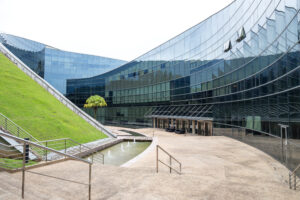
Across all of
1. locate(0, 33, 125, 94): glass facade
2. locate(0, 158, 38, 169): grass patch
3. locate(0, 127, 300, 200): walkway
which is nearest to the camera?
locate(0, 127, 300, 200): walkway

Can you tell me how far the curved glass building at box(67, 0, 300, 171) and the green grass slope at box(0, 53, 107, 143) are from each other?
17725mm

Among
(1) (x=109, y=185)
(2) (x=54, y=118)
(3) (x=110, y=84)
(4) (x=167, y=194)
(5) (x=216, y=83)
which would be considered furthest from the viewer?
(3) (x=110, y=84)

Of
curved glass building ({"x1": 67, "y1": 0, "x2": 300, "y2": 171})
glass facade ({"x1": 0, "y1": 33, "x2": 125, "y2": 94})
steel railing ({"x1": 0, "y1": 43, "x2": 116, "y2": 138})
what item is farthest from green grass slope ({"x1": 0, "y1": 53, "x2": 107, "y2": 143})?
glass facade ({"x1": 0, "y1": 33, "x2": 125, "y2": 94})

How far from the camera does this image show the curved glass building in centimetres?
1241

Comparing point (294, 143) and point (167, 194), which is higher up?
point (294, 143)

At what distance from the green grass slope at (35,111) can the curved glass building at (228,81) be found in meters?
17.7

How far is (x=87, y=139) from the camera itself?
21.5m

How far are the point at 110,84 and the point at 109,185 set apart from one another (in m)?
53.3

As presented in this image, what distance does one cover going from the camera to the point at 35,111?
813 inches

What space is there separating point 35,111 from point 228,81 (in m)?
24.2

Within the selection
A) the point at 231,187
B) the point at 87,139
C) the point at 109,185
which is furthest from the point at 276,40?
the point at 87,139

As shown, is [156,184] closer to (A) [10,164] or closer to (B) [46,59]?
(A) [10,164]

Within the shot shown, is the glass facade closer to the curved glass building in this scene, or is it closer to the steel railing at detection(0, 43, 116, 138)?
the curved glass building

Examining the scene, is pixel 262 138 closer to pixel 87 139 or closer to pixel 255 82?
pixel 255 82
